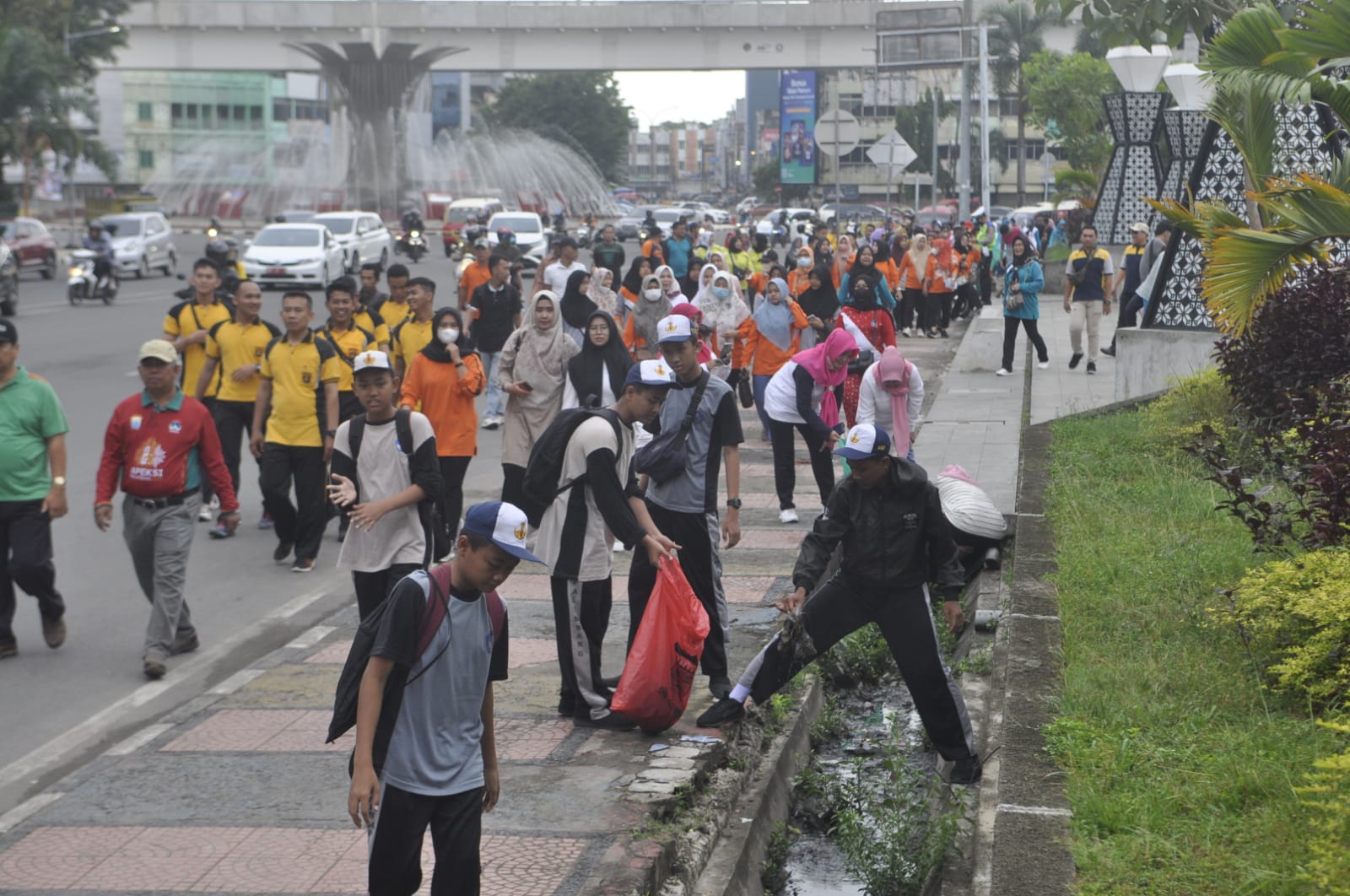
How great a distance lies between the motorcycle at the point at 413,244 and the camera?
141 ft

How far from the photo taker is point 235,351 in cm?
1116

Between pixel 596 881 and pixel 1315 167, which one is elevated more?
pixel 1315 167

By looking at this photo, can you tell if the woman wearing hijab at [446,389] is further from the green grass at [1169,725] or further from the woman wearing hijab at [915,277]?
the woman wearing hijab at [915,277]

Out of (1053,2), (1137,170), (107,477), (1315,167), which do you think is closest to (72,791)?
(107,477)

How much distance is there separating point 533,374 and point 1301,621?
5594 millimetres

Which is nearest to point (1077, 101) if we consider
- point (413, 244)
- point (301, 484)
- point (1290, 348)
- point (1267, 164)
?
point (413, 244)

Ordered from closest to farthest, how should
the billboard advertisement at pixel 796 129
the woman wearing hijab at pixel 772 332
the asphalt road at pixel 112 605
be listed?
the asphalt road at pixel 112 605 → the woman wearing hijab at pixel 772 332 → the billboard advertisement at pixel 796 129

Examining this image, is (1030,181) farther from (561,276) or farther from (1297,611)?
(1297,611)

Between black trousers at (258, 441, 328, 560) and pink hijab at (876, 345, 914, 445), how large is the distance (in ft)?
12.2

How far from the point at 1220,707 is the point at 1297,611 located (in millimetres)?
469

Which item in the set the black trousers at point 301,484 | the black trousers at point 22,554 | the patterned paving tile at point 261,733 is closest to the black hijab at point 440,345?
the black trousers at point 301,484

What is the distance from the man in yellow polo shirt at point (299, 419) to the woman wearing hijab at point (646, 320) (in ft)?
14.1

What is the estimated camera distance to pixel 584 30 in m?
62.1

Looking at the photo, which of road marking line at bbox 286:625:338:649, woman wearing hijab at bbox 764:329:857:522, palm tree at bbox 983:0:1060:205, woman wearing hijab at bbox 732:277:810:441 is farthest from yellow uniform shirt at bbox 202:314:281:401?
palm tree at bbox 983:0:1060:205
